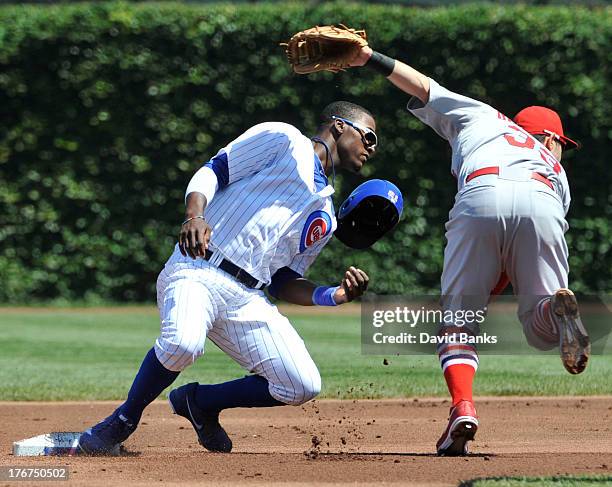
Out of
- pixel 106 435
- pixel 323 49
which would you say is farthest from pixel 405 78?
pixel 106 435

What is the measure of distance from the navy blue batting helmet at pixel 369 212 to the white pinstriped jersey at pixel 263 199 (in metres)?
0.41

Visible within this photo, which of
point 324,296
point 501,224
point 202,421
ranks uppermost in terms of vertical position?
point 501,224

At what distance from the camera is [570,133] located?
15156mm

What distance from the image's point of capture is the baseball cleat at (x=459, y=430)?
5562 millimetres

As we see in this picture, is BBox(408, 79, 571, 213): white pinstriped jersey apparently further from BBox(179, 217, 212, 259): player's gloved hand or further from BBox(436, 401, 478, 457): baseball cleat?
BBox(179, 217, 212, 259): player's gloved hand

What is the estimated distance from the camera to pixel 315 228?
5.88 meters

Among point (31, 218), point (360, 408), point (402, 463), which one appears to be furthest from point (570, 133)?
point (402, 463)

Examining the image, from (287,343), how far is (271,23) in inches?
379

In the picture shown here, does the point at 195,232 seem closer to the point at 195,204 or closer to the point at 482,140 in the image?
the point at 195,204

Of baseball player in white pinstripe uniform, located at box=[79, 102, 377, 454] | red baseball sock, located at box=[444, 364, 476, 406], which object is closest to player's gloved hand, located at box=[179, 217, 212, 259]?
baseball player in white pinstripe uniform, located at box=[79, 102, 377, 454]

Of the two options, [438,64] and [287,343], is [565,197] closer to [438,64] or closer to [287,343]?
[287,343]

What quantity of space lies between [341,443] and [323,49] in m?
2.22

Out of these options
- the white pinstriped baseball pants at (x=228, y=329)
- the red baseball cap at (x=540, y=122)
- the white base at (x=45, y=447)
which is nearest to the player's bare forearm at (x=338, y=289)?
the white pinstriped baseball pants at (x=228, y=329)

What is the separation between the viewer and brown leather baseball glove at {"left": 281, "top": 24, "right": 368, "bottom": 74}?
5812 mm
